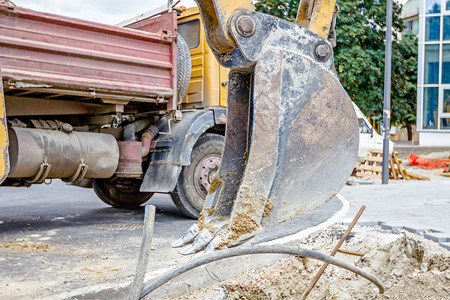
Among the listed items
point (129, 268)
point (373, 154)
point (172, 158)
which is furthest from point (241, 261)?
point (373, 154)

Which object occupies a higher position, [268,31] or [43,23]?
[43,23]

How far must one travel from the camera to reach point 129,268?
186 inches

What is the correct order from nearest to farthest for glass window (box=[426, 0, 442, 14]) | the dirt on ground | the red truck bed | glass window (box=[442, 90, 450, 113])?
the dirt on ground < the red truck bed < glass window (box=[442, 90, 450, 113]) < glass window (box=[426, 0, 442, 14])

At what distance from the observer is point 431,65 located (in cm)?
2672

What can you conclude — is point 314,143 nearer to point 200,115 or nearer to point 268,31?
point 268,31

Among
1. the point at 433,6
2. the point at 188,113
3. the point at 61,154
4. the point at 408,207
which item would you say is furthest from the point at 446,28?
the point at 61,154

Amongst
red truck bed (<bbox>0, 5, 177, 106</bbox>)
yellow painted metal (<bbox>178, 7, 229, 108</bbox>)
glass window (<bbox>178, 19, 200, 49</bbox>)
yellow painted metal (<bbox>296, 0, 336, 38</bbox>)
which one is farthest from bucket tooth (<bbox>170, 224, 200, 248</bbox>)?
glass window (<bbox>178, 19, 200, 49</bbox>)

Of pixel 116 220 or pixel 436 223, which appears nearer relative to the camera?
pixel 436 223

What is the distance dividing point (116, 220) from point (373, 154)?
11.7 meters

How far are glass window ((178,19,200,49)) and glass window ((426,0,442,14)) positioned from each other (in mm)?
22554

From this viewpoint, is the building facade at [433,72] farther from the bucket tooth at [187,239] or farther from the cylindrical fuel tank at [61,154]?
the bucket tooth at [187,239]

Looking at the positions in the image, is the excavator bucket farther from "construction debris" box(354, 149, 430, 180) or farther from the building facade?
the building facade

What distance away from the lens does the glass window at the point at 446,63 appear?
26450mm

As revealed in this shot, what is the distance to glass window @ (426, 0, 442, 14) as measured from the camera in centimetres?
2680
